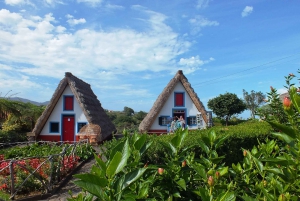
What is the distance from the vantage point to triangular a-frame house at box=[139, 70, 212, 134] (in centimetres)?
1697

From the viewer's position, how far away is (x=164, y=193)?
132cm

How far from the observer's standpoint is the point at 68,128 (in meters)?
16.2

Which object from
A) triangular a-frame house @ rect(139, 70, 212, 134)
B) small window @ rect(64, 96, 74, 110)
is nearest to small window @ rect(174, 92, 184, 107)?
triangular a-frame house @ rect(139, 70, 212, 134)

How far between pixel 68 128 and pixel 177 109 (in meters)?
7.40

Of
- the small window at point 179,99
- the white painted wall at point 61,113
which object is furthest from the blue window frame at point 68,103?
the small window at point 179,99

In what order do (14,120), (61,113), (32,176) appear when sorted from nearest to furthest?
(32,176), (61,113), (14,120)

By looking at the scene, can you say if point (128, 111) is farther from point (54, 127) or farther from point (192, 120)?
point (54, 127)

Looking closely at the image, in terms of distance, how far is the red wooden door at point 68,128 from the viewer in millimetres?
16125

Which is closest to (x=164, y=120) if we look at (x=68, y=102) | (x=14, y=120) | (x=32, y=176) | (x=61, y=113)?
(x=68, y=102)

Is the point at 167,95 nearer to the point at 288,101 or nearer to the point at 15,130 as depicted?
the point at 15,130

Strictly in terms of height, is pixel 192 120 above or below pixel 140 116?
below

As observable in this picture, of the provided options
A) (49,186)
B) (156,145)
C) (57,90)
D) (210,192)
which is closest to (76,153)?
(49,186)

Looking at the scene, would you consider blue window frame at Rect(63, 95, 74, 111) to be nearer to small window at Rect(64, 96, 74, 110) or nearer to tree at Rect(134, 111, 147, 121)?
small window at Rect(64, 96, 74, 110)

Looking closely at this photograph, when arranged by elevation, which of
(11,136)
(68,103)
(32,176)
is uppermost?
(68,103)
